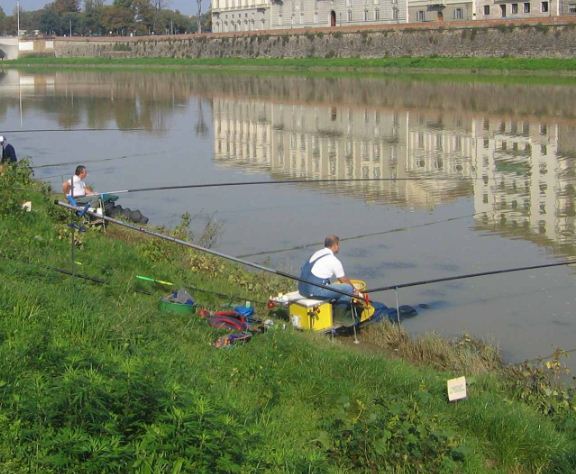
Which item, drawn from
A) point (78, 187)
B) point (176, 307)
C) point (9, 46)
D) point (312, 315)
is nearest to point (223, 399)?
point (176, 307)

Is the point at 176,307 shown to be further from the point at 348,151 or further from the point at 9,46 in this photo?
the point at 9,46

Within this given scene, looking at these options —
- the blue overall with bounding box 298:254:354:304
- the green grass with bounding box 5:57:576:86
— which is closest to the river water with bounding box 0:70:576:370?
the blue overall with bounding box 298:254:354:304

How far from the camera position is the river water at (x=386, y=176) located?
10828mm

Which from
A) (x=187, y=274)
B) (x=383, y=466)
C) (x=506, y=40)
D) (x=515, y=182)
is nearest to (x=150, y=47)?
(x=506, y=40)

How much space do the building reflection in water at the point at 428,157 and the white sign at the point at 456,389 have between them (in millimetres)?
6529

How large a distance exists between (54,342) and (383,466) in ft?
6.38

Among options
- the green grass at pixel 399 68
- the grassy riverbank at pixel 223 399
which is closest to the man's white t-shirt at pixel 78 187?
the grassy riverbank at pixel 223 399

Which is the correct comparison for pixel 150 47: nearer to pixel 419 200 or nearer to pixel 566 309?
pixel 419 200

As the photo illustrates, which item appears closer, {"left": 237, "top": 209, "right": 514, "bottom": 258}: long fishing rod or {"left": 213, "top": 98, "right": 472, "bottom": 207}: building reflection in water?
{"left": 237, "top": 209, "right": 514, "bottom": 258}: long fishing rod

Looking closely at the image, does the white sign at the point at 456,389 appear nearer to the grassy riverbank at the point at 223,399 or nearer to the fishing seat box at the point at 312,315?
the grassy riverbank at the point at 223,399

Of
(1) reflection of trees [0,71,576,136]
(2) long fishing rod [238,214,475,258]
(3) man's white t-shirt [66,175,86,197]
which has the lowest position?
(2) long fishing rod [238,214,475,258]

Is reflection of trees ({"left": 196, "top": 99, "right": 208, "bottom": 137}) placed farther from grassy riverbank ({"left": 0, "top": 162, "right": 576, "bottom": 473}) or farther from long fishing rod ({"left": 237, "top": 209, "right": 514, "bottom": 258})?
grassy riverbank ({"left": 0, "top": 162, "right": 576, "bottom": 473})

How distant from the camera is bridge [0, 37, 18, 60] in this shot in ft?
337

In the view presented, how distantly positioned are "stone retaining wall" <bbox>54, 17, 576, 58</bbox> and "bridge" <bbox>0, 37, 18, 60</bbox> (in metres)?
24.4
